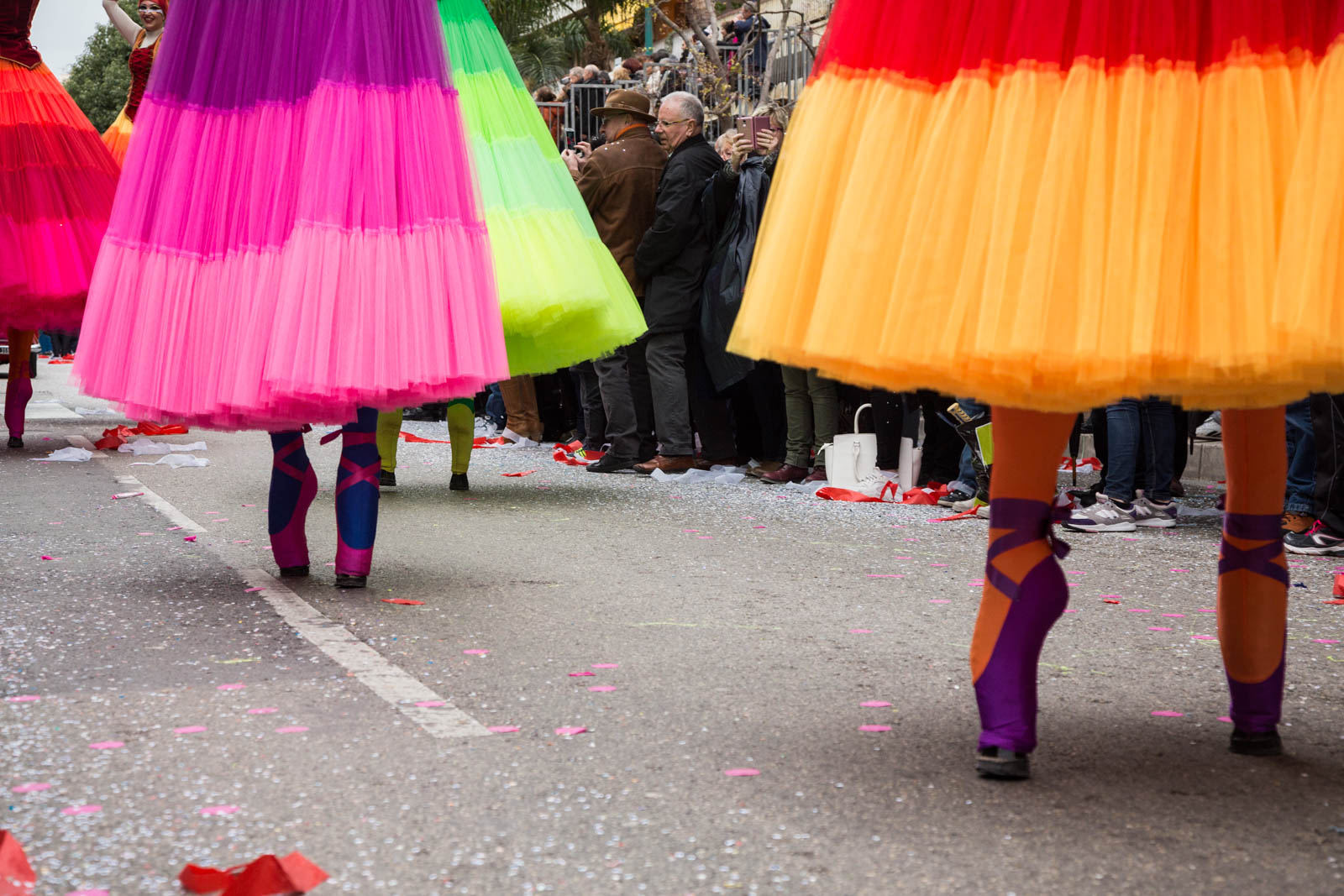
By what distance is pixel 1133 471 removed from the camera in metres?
7.57

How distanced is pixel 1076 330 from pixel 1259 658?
1.00 meters

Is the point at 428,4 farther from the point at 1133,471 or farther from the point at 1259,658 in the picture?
the point at 1133,471

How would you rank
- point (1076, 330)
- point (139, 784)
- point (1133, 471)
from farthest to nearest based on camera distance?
1. point (1133, 471)
2. point (139, 784)
3. point (1076, 330)

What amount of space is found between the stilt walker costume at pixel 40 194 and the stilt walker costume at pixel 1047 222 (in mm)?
7828

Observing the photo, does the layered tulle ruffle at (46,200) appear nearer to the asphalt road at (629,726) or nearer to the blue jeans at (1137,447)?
the asphalt road at (629,726)

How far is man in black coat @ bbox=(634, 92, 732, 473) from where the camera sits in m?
9.96

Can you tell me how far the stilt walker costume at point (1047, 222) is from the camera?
8.27 feet

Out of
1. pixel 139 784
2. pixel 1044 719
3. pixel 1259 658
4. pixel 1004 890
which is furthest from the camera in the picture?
pixel 1044 719

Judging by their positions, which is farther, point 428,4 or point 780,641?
point 428,4

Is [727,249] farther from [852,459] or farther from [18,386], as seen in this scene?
[18,386]

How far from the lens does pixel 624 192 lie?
1041cm

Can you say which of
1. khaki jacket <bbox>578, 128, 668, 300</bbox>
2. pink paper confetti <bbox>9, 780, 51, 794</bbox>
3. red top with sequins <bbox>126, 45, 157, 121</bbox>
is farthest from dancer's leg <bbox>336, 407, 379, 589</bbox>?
red top with sequins <bbox>126, 45, 157, 121</bbox>

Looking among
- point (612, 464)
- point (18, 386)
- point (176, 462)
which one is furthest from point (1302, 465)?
point (18, 386)

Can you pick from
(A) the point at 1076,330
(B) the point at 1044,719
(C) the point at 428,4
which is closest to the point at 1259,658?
(B) the point at 1044,719
